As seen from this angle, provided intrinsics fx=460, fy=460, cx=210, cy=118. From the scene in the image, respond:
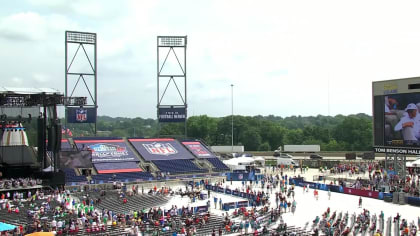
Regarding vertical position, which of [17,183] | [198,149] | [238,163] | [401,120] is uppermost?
[401,120]

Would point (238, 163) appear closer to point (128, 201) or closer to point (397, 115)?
point (397, 115)

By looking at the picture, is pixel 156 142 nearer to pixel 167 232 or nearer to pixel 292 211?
pixel 292 211

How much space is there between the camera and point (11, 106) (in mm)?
38188

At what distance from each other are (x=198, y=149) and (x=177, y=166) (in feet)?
25.5

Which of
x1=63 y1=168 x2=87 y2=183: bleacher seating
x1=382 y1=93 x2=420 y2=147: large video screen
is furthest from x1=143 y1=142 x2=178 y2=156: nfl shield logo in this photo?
x1=382 y1=93 x2=420 y2=147: large video screen

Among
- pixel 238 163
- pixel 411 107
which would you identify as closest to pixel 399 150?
pixel 411 107

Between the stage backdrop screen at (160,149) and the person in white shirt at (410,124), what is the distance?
27017mm

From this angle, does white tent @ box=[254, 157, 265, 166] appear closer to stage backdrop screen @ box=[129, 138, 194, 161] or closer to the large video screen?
stage backdrop screen @ box=[129, 138, 194, 161]

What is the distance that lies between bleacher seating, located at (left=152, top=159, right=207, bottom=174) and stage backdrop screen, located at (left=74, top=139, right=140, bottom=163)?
299 centimetres

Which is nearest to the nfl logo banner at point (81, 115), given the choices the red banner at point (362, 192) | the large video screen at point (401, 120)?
the red banner at point (362, 192)

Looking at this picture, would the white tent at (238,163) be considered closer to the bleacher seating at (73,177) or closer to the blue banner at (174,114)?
the blue banner at (174,114)

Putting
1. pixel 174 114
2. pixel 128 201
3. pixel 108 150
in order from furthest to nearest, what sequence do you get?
pixel 174 114
pixel 108 150
pixel 128 201

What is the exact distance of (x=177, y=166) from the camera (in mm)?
54531

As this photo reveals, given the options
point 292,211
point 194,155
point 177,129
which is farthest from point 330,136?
point 292,211
